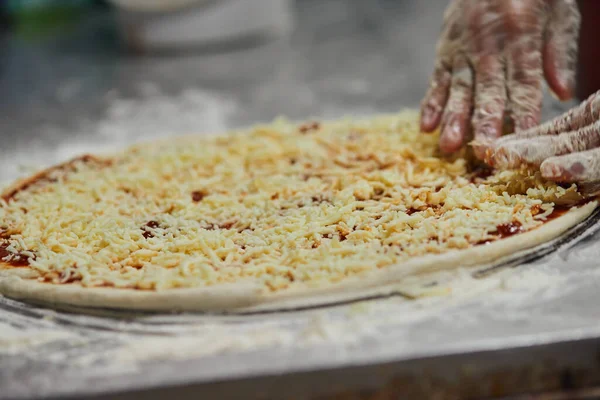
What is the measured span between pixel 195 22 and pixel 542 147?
2681 millimetres

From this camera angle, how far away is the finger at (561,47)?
1.92 meters

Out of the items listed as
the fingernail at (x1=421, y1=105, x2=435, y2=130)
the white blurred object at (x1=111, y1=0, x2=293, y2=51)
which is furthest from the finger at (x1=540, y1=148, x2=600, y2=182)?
the white blurred object at (x1=111, y1=0, x2=293, y2=51)

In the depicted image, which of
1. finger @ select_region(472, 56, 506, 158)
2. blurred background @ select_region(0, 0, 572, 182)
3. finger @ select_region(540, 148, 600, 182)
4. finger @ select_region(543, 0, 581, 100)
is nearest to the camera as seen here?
finger @ select_region(540, 148, 600, 182)

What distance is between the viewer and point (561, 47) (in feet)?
6.35

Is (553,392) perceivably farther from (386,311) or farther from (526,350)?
(386,311)

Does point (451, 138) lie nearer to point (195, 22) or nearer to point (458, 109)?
point (458, 109)

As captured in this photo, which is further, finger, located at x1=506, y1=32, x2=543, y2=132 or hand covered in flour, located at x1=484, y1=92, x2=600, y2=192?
finger, located at x1=506, y1=32, x2=543, y2=132

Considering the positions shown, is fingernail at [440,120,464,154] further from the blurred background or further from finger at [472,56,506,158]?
the blurred background

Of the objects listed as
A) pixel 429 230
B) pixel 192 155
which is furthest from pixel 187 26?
pixel 429 230

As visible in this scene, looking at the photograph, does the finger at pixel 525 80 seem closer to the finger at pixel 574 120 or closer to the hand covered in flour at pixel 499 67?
the hand covered in flour at pixel 499 67

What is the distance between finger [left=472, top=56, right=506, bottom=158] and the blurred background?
35.8 inches

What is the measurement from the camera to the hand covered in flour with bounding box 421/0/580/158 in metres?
1.83

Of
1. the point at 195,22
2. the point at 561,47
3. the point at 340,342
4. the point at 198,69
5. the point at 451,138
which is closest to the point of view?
the point at 340,342

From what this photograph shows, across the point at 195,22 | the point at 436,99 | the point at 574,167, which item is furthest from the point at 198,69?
the point at 574,167
